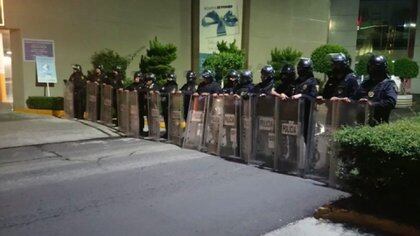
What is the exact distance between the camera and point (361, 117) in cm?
645

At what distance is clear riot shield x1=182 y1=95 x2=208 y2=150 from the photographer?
368 inches

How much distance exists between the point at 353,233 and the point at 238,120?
13.1 feet

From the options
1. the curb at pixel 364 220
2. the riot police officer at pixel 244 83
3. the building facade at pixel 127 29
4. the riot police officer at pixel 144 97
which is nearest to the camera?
the curb at pixel 364 220

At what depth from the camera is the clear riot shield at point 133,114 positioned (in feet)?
37.4

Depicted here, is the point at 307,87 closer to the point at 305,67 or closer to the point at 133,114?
the point at 305,67

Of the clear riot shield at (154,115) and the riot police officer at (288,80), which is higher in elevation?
the riot police officer at (288,80)

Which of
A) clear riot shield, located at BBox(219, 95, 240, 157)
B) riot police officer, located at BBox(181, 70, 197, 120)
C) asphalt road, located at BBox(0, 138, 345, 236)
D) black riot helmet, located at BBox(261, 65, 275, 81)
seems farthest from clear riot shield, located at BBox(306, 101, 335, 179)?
riot police officer, located at BBox(181, 70, 197, 120)

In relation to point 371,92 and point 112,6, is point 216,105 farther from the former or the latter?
point 112,6

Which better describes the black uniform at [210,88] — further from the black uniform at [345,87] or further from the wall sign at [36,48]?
the wall sign at [36,48]

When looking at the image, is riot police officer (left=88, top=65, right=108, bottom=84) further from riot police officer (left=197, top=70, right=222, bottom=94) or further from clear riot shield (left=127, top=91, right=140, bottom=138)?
riot police officer (left=197, top=70, right=222, bottom=94)

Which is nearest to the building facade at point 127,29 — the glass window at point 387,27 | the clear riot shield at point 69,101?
the clear riot shield at point 69,101

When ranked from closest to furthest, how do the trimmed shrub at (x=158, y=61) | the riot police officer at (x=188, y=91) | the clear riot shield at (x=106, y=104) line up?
the riot police officer at (x=188, y=91) → the clear riot shield at (x=106, y=104) → the trimmed shrub at (x=158, y=61)

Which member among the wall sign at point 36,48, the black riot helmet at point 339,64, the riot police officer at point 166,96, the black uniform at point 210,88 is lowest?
the riot police officer at point 166,96

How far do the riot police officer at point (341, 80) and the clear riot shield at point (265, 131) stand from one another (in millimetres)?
1035
